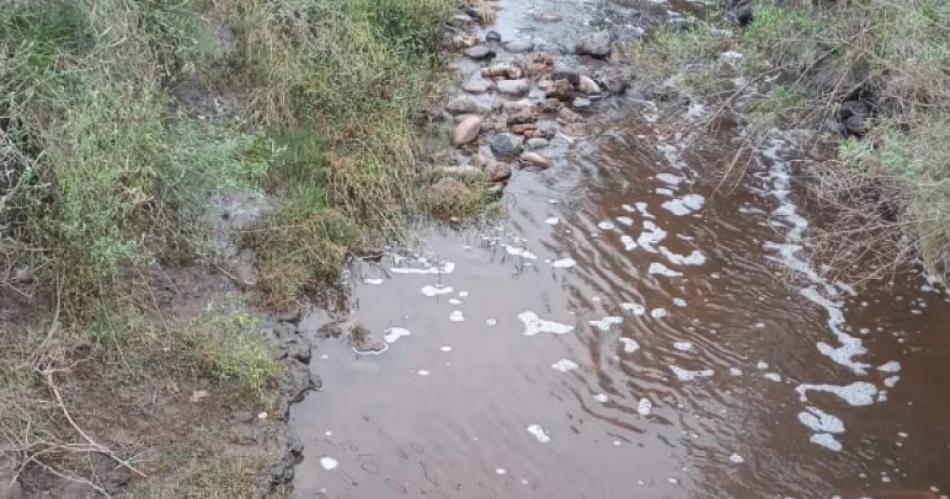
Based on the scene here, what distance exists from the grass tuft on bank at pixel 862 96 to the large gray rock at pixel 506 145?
1.64 meters

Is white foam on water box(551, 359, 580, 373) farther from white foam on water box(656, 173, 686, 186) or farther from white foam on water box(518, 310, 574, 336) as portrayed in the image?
white foam on water box(656, 173, 686, 186)

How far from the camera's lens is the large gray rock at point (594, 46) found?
34.6ft

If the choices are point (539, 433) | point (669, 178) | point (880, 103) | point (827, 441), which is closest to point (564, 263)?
point (669, 178)

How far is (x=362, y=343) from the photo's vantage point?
5855mm

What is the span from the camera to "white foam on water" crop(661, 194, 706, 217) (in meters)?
7.60

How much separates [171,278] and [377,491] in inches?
78.8

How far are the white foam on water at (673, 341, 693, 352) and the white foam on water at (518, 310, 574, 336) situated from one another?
27.4 inches

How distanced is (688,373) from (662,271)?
1195 millimetres

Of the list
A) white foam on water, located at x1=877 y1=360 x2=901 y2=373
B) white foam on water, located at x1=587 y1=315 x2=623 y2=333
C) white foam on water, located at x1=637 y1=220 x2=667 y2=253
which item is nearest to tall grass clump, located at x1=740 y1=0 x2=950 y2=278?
white foam on water, located at x1=877 y1=360 x2=901 y2=373

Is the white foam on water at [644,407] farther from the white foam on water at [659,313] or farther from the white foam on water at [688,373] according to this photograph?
the white foam on water at [659,313]

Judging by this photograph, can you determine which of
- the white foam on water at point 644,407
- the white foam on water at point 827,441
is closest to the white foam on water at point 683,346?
the white foam on water at point 644,407

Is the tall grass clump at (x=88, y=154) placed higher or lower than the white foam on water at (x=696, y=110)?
higher

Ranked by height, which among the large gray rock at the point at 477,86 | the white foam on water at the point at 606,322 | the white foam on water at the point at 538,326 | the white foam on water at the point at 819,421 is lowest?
the white foam on water at the point at 538,326

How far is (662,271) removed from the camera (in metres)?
6.83
